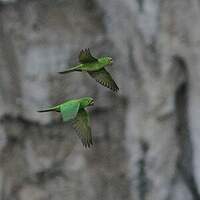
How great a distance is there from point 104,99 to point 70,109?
2065mm

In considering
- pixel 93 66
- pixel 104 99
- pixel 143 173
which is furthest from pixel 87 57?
pixel 143 173

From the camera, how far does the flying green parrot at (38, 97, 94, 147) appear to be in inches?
15.0

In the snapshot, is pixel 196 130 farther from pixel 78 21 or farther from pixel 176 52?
pixel 78 21

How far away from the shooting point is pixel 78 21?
2.37 meters

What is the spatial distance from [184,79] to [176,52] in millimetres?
129

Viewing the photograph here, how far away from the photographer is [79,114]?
0.40m

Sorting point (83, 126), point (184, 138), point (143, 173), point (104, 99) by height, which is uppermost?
point (83, 126)

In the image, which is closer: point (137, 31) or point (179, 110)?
point (137, 31)

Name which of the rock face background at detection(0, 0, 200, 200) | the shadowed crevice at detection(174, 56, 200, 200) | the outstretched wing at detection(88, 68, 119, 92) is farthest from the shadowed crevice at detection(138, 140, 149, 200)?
the outstretched wing at detection(88, 68, 119, 92)

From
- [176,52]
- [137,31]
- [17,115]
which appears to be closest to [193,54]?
[176,52]

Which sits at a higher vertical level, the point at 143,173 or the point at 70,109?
the point at 70,109

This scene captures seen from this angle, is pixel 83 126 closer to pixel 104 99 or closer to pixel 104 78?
pixel 104 78

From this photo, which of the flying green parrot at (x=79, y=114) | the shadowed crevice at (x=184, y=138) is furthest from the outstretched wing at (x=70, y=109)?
the shadowed crevice at (x=184, y=138)

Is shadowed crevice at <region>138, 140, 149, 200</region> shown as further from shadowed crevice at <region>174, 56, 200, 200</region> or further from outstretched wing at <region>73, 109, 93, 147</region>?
outstretched wing at <region>73, 109, 93, 147</region>
